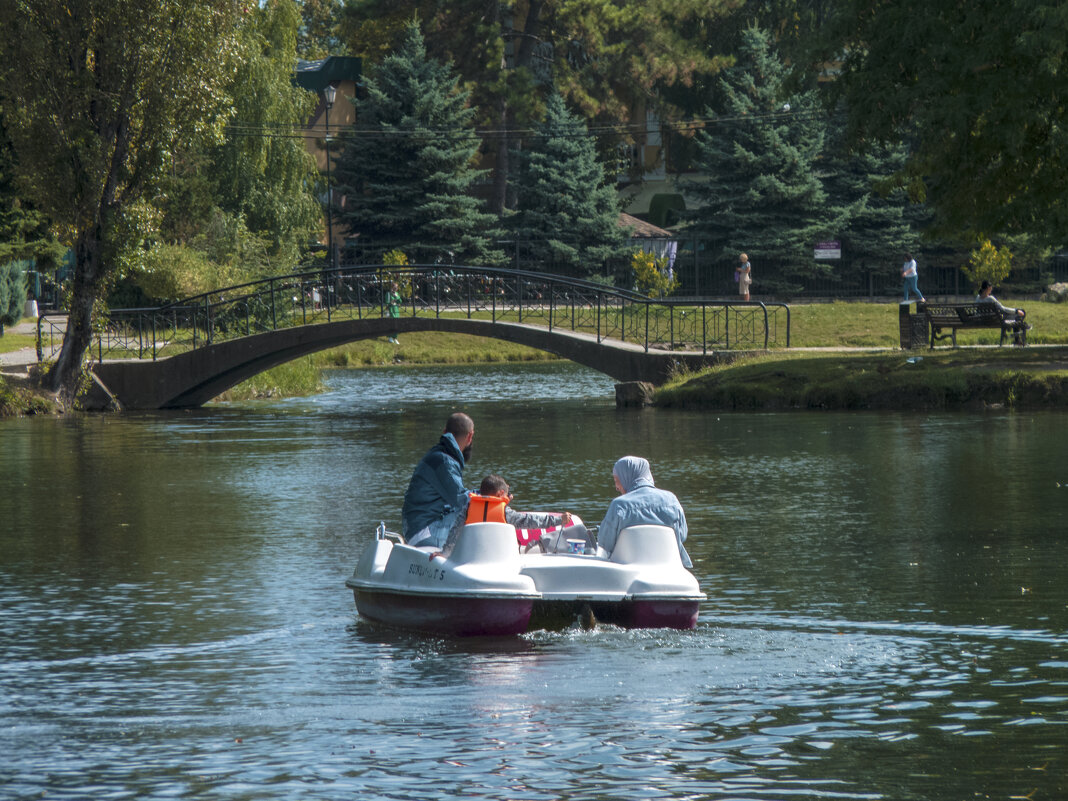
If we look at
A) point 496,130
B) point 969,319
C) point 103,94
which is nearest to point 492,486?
point 103,94

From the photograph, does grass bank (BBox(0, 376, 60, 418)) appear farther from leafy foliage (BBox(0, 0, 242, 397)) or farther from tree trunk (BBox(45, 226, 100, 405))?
leafy foliage (BBox(0, 0, 242, 397))

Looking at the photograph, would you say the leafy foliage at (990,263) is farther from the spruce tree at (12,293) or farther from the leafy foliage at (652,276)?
the spruce tree at (12,293)

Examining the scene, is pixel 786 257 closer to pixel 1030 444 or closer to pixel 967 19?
pixel 967 19

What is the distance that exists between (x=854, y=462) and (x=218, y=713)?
14.5 metres

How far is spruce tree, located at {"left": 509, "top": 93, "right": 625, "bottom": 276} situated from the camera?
198 ft

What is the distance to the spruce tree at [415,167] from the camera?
194 feet

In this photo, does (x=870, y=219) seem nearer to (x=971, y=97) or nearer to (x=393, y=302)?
(x=393, y=302)

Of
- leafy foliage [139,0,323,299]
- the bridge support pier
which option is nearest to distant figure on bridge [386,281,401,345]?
the bridge support pier

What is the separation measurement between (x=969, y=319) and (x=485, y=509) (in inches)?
987

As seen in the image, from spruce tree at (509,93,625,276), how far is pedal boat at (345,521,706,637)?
1931 inches

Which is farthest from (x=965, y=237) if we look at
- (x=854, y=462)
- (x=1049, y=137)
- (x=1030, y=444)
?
(x=854, y=462)

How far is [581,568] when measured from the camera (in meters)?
11.1

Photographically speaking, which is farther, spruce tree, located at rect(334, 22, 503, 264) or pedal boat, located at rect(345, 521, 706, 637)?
spruce tree, located at rect(334, 22, 503, 264)

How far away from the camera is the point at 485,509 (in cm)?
1144
